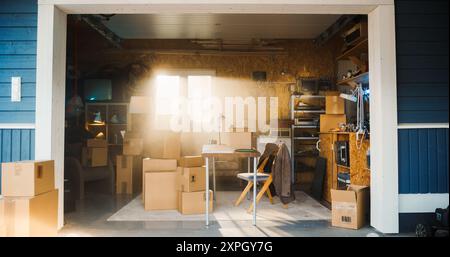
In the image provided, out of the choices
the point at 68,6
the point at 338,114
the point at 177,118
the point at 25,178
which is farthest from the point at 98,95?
the point at 338,114

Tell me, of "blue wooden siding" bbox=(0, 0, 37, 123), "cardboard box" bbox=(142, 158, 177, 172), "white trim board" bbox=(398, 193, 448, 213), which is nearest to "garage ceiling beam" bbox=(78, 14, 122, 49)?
"blue wooden siding" bbox=(0, 0, 37, 123)

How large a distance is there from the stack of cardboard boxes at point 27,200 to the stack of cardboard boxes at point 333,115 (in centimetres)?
426

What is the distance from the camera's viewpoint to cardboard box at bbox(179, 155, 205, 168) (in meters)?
4.55

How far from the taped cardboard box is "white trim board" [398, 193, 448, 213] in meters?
4.77

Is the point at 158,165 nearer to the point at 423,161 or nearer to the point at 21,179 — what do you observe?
the point at 21,179

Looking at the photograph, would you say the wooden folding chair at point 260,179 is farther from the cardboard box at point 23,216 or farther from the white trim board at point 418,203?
the cardboard box at point 23,216

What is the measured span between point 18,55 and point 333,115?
4.67 m

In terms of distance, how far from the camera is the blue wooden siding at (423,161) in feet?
11.8

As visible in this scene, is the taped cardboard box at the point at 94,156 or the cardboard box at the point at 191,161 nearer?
the cardboard box at the point at 191,161

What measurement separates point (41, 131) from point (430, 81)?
4132 millimetres

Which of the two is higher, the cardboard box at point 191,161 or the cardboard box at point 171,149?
the cardboard box at point 171,149

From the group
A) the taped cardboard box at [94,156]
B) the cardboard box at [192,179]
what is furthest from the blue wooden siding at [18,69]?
the taped cardboard box at [94,156]
